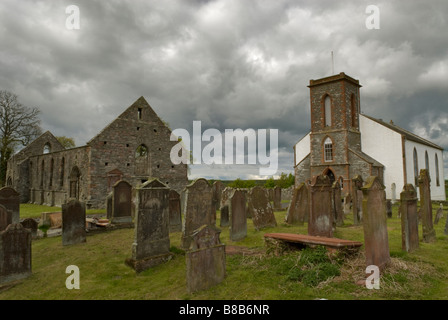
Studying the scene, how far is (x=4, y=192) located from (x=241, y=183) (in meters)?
30.7

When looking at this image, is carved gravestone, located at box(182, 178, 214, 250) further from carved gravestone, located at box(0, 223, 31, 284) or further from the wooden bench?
carved gravestone, located at box(0, 223, 31, 284)

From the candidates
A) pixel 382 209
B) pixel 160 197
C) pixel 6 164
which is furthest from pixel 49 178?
pixel 382 209

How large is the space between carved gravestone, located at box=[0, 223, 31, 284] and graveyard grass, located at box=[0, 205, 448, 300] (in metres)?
0.23

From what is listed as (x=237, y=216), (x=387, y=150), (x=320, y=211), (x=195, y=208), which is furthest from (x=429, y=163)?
(x=195, y=208)

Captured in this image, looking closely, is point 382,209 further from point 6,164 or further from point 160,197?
point 6,164

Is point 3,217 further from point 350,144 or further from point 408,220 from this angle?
point 350,144

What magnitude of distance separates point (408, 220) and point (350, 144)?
17671 millimetres

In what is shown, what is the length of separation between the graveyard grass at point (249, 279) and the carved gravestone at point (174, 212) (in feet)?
9.66

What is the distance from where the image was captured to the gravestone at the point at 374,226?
16.8 feet

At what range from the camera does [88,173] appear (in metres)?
16.9

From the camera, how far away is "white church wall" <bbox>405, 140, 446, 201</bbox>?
2303 centimetres

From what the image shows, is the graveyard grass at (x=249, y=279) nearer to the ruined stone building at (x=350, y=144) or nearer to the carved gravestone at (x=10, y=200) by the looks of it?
the carved gravestone at (x=10, y=200)

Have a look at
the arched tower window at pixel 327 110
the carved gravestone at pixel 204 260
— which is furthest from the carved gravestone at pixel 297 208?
the arched tower window at pixel 327 110
